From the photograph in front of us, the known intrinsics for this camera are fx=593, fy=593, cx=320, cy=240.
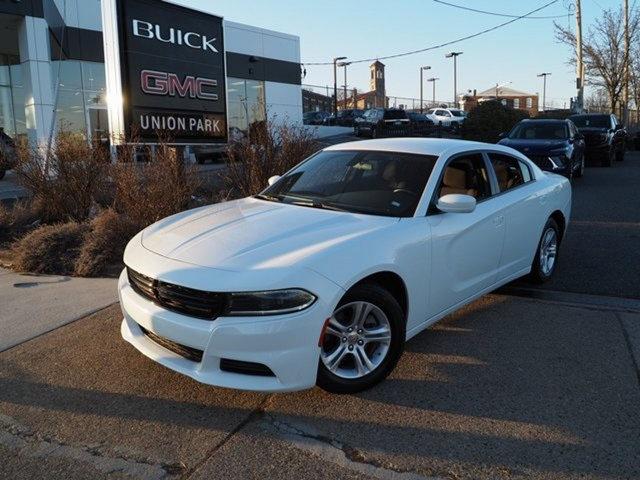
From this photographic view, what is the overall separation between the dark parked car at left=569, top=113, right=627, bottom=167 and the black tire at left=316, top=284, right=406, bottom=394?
16.8 metres

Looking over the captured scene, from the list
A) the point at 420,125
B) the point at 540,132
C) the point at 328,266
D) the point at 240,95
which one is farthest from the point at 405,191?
the point at 420,125

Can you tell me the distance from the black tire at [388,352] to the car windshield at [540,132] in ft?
38.2

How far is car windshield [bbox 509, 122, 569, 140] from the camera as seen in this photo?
14.0 m

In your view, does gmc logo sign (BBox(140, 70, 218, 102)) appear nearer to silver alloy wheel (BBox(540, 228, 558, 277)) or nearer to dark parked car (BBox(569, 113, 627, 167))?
silver alloy wheel (BBox(540, 228, 558, 277))

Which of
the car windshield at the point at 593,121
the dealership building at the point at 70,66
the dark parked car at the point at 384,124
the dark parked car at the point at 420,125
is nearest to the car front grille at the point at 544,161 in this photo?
the dealership building at the point at 70,66

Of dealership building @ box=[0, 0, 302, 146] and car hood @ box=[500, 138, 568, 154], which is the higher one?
dealership building @ box=[0, 0, 302, 146]

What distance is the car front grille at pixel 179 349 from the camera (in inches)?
133

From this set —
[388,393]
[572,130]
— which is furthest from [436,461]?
[572,130]

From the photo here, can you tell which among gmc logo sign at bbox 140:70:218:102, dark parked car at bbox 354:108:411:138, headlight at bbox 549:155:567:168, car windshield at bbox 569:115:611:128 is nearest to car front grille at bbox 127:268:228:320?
gmc logo sign at bbox 140:70:218:102

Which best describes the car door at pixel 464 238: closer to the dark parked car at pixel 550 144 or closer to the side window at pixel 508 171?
the side window at pixel 508 171

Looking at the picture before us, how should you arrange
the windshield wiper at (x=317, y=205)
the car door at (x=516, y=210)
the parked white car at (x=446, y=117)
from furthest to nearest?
the parked white car at (x=446, y=117) < the car door at (x=516, y=210) < the windshield wiper at (x=317, y=205)

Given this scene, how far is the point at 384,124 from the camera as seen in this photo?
3447cm

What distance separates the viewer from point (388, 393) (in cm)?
367

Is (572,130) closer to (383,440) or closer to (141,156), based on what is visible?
(141,156)
